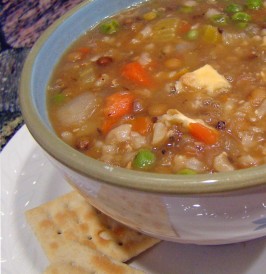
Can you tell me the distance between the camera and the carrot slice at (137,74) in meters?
1.59

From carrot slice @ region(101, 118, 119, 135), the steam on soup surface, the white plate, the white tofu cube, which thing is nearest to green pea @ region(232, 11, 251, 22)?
the steam on soup surface

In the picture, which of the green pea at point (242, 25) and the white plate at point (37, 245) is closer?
the white plate at point (37, 245)

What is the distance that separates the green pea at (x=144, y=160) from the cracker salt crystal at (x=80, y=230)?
0.32 m

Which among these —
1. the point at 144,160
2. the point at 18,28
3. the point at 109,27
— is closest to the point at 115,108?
the point at 144,160

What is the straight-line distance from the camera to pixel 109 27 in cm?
189

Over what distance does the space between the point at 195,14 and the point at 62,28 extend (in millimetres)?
534

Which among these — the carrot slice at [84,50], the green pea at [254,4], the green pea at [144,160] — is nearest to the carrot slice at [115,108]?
the green pea at [144,160]

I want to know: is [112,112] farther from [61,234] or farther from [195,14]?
[195,14]

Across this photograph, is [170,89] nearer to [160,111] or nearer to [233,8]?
[160,111]

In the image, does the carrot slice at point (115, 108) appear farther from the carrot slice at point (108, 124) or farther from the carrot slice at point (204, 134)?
the carrot slice at point (204, 134)

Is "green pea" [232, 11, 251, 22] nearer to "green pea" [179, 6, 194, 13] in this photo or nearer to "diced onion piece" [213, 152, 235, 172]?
"green pea" [179, 6, 194, 13]

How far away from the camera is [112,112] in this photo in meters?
1.50

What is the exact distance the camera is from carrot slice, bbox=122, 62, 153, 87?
5.23ft

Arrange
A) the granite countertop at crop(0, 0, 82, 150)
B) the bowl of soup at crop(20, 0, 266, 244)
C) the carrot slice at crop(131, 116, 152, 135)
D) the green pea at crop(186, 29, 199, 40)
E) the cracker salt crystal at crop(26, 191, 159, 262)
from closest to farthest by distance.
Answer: the bowl of soup at crop(20, 0, 266, 244), the carrot slice at crop(131, 116, 152, 135), the cracker salt crystal at crop(26, 191, 159, 262), the green pea at crop(186, 29, 199, 40), the granite countertop at crop(0, 0, 82, 150)
